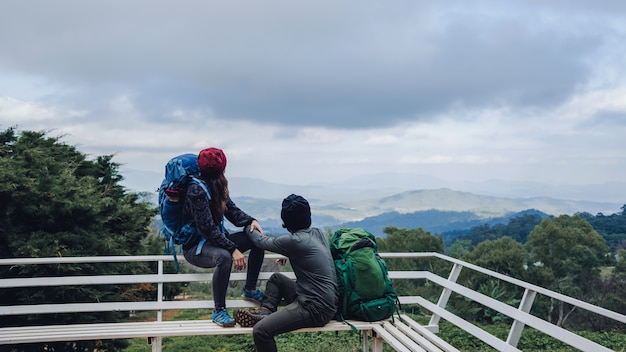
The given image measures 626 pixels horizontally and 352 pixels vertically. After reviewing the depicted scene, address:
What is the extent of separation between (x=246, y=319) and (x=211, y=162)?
4.37 ft

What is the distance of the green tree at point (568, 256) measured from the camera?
30.2 m

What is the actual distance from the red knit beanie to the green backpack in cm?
125

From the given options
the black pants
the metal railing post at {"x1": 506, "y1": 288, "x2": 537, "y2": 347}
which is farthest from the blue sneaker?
the metal railing post at {"x1": 506, "y1": 288, "x2": 537, "y2": 347}

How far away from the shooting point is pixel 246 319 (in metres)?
4.43

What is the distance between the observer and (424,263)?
26.8 metres

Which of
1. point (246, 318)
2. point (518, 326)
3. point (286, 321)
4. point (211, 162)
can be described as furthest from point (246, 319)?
point (518, 326)

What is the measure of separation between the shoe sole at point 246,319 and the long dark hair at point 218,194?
2.69 feet

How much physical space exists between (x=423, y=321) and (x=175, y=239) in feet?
33.2

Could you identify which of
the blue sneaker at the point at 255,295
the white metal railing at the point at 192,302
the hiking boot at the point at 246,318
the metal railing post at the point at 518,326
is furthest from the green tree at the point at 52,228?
the metal railing post at the point at 518,326

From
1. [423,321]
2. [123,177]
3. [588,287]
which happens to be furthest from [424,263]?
[123,177]

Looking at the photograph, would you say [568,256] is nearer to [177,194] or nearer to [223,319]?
[223,319]

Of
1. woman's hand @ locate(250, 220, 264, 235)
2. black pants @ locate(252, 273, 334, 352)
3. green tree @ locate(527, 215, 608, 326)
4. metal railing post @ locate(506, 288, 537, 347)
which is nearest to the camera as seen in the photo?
metal railing post @ locate(506, 288, 537, 347)

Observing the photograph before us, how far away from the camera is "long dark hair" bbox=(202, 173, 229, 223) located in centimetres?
459

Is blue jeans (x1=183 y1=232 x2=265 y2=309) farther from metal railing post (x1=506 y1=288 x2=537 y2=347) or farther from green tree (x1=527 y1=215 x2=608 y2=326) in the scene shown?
green tree (x1=527 y1=215 x2=608 y2=326)
